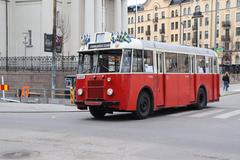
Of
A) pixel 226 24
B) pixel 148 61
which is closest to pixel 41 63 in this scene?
pixel 148 61

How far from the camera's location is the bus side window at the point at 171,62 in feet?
57.9

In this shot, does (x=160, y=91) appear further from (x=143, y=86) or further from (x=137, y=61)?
(x=137, y=61)

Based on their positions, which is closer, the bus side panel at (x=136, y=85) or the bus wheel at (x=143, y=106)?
the bus side panel at (x=136, y=85)

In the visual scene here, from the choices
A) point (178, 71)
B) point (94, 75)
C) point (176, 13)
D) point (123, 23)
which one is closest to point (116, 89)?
point (94, 75)

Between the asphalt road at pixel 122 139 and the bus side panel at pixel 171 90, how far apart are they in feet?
4.84

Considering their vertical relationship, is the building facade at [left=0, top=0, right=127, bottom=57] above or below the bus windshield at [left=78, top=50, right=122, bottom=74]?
above

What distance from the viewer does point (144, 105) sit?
52.8ft

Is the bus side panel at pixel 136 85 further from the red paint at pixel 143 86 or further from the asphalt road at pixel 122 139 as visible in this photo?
the asphalt road at pixel 122 139

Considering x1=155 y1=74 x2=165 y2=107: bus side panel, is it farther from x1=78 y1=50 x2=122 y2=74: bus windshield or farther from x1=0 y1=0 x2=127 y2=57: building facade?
x1=0 y1=0 x2=127 y2=57: building facade

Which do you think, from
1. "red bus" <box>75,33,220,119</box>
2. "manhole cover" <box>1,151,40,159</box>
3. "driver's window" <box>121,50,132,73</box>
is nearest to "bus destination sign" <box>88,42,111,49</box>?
"red bus" <box>75,33,220,119</box>

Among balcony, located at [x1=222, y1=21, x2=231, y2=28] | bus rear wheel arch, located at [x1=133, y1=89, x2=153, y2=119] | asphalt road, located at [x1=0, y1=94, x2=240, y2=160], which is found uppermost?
balcony, located at [x1=222, y1=21, x2=231, y2=28]

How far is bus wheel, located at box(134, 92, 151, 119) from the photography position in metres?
15.7

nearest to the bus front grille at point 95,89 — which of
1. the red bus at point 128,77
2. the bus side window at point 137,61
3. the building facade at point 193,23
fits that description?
the red bus at point 128,77

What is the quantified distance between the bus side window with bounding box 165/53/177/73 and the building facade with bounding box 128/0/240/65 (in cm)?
6799
